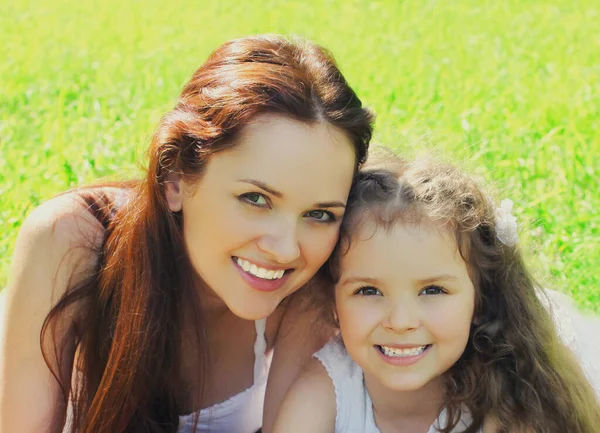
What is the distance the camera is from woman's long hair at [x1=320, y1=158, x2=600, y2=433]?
303 centimetres

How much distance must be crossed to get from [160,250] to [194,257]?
0.12m

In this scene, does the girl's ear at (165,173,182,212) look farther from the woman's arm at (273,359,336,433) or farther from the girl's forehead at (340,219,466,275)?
the woman's arm at (273,359,336,433)

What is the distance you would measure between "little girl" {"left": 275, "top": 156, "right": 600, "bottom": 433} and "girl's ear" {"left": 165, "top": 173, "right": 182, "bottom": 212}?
1.75ft

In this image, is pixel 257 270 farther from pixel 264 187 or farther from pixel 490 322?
pixel 490 322

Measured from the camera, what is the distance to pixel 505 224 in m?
3.12

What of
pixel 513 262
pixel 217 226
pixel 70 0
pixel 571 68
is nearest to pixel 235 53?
pixel 217 226

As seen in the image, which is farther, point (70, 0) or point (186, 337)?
point (70, 0)

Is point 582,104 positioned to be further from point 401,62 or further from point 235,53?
point 235,53

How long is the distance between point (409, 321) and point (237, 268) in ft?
1.81

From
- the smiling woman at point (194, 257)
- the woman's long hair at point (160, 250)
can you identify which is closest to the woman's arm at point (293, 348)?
the smiling woman at point (194, 257)

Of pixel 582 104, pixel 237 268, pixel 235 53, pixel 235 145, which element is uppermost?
pixel 235 53

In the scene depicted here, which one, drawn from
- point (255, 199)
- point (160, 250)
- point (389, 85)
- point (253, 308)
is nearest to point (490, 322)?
point (253, 308)

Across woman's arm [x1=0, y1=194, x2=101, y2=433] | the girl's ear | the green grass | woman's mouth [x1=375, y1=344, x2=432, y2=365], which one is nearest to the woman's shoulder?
woman's arm [x1=0, y1=194, x2=101, y2=433]

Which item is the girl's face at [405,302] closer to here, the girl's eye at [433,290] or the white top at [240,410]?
the girl's eye at [433,290]
